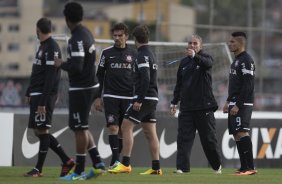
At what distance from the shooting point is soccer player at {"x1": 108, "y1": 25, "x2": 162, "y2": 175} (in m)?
14.0

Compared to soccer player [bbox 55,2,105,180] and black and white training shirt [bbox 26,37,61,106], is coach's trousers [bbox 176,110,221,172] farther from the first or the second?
soccer player [bbox 55,2,105,180]

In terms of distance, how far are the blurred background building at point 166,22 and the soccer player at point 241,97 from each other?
1151 cm

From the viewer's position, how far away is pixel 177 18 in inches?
1938

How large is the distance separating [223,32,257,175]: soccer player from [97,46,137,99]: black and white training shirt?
5.33 ft

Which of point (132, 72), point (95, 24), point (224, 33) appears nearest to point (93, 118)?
point (132, 72)

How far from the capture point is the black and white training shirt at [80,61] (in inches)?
469

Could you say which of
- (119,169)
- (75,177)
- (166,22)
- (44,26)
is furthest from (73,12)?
(166,22)

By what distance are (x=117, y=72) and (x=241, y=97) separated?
2.06 metres

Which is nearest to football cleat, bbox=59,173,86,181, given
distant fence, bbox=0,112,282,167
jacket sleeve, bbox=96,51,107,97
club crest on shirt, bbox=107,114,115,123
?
club crest on shirt, bbox=107,114,115,123

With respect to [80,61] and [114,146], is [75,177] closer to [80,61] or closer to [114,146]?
[80,61]

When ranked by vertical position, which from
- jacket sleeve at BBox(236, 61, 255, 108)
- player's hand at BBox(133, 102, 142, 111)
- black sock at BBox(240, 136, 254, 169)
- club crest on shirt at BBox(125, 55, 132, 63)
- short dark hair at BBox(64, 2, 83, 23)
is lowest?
black sock at BBox(240, 136, 254, 169)

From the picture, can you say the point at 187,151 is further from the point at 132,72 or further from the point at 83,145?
the point at 83,145

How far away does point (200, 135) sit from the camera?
48.1ft

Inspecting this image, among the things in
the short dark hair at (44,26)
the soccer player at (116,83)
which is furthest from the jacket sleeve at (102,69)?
the short dark hair at (44,26)
